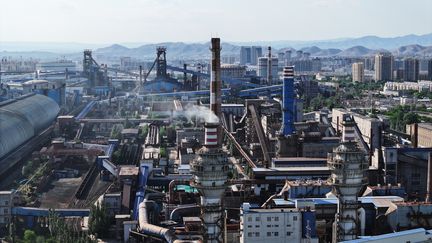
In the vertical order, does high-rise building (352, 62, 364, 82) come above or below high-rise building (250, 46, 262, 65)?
below

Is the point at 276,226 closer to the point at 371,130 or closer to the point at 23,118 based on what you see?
the point at 371,130

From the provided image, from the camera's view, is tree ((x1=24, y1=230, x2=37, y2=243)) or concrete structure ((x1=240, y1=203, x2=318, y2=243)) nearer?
concrete structure ((x1=240, y1=203, x2=318, y2=243))

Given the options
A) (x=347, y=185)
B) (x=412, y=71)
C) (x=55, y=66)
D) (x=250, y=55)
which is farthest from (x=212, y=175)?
(x=250, y=55)

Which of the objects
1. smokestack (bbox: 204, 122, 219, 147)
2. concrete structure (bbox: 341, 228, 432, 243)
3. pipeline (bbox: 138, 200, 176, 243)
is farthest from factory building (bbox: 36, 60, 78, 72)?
concrete structure (bbox: 341, 228, 432, 243)

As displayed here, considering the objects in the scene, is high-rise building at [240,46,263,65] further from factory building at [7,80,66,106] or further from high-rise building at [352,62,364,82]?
factory building at [7,80,66,106]

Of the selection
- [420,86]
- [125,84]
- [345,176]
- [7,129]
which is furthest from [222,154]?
[420,86]

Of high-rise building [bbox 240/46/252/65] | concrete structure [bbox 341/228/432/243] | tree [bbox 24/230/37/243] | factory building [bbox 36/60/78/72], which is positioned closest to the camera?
concrete structure [bbox 341/228/432/243]

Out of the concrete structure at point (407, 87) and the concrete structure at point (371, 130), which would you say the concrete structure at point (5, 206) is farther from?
the concrete structure at point (407, 87)
